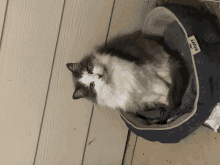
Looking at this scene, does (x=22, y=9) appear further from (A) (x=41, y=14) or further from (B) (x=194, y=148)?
(B) (x=194, y=148)

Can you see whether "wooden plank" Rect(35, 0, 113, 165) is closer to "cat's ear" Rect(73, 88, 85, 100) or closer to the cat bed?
"cat's ear" Rect(73, 88, 85, 100)

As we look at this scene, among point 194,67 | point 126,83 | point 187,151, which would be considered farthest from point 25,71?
point 187,151

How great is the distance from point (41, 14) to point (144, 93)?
0.74 meters

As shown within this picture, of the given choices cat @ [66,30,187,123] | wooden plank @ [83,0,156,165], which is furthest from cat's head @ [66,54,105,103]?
wooden plank @ [83,0,156,165]

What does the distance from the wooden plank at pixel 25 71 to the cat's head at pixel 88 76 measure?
0.18 metres

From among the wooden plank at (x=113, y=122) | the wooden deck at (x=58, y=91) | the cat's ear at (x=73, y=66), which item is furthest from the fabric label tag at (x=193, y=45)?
the cat's ear at (x=73, y=66)

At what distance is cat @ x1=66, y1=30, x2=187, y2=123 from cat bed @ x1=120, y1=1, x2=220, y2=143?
0.23ft

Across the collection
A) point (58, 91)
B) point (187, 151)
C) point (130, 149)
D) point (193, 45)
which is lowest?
point (130, 149)

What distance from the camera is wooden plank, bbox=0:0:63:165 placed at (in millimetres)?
944

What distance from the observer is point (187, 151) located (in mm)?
1095

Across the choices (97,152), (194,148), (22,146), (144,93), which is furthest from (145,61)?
(22,146)

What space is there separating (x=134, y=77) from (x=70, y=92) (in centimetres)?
44

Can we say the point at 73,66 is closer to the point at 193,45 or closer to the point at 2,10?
the point at 2,10

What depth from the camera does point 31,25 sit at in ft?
3.21
